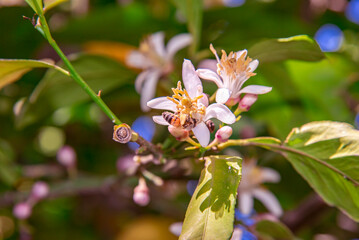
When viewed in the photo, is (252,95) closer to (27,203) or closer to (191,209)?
(191,209)

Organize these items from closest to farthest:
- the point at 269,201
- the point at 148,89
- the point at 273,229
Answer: the point at 273,229 < the point at 148,89 < the point at 269,201

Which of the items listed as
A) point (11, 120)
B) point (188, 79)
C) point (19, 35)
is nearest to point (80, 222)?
point (11, 120)

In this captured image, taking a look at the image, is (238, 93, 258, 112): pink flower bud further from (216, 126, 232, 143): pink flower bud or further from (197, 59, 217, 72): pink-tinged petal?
(197, 59, 217, 72): pink-tinged petal

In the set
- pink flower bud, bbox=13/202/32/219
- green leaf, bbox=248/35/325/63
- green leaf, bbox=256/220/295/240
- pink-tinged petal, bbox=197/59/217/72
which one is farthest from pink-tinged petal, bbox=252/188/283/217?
pink flower bud, bbox=13/202/32/219

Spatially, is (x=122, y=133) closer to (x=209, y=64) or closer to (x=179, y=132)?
(x=179, y=132)

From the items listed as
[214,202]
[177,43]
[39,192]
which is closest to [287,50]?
[214,202]

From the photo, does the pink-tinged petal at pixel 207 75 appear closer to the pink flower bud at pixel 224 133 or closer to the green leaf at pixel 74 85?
the pink flower bud at pixel 224 133
